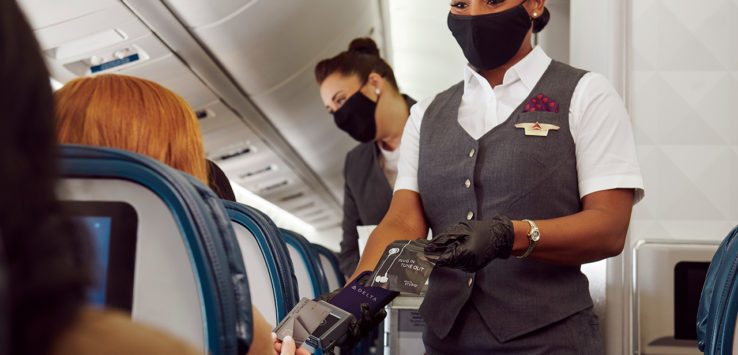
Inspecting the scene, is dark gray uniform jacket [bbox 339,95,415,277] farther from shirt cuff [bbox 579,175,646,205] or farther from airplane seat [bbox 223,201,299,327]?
shirt cuff [bbox 579,175,646,205]

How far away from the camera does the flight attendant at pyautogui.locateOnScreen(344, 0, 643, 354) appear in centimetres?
160

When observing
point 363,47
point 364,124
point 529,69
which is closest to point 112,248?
point 529,69

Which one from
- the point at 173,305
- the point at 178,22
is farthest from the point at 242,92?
the point at 173,305

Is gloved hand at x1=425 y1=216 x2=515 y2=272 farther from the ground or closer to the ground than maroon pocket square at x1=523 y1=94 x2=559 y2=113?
closer to the ground

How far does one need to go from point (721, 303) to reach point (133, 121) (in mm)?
1138

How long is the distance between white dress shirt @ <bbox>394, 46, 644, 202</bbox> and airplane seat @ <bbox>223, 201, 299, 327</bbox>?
396 millimetres

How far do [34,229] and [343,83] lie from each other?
3.69 meters

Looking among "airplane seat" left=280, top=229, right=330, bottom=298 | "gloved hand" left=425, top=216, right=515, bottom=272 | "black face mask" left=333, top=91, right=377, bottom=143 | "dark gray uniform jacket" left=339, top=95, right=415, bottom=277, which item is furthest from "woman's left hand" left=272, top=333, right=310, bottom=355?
"black face mask" left=333, top=91, right=377, bottom=143

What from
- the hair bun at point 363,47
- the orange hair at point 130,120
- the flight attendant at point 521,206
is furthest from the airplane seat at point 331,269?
the orange hair at point 130,120

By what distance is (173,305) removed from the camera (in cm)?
101

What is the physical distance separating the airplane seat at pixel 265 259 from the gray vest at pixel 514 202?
0.37 metres

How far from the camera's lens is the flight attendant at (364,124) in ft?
12.0

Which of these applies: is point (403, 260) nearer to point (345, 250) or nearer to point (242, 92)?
point (345, 250)

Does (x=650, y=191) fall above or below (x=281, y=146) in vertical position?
above
